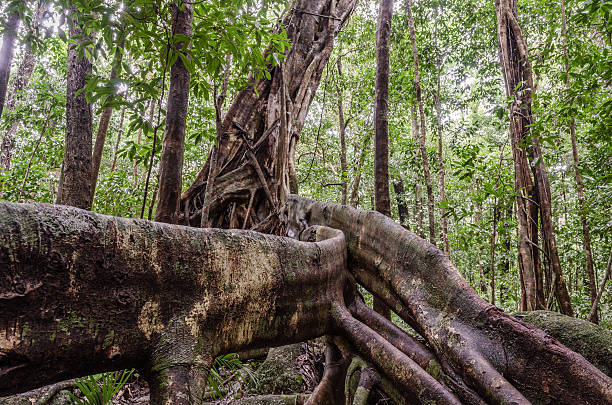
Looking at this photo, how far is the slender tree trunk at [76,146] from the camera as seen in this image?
404 cm

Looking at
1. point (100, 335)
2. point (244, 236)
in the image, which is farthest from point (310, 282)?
point (100, 335)

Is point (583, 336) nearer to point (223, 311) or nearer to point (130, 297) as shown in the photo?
point (223, 311)

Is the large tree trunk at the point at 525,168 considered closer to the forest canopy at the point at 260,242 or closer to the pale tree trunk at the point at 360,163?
the forest canopy at the point at 260,242

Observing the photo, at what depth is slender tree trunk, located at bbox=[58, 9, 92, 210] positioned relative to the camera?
4.04 m

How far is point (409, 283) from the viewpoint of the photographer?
265 centimetres

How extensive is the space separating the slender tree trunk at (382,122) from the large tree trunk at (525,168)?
1629 millimetres

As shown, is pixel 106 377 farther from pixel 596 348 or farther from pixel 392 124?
pixel 392 124

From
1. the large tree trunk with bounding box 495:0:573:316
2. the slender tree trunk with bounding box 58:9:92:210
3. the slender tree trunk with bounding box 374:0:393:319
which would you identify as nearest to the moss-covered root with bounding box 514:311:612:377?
the slender tree trunk with bounding box 374:0:393:319

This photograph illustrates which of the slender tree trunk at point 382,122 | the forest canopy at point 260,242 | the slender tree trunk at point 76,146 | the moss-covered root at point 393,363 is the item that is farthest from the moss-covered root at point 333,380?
the slender tree trunk at point 76,146

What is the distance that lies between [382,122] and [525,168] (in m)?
2.62

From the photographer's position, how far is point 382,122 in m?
4.22

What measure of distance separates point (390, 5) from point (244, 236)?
12.6 feet

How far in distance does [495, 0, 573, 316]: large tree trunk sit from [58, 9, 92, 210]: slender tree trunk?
513cm

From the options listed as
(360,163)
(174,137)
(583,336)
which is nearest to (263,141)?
(174,137)
